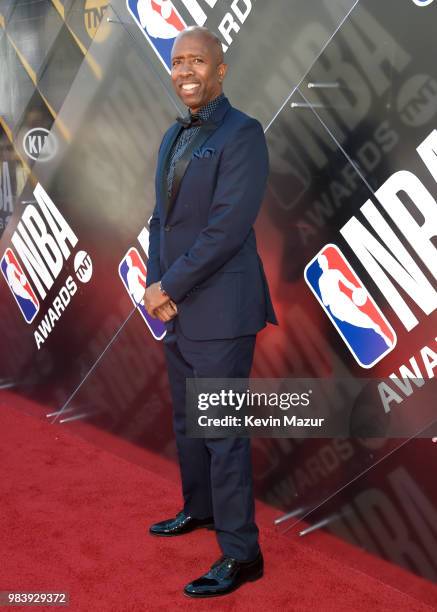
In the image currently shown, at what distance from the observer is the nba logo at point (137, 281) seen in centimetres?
288

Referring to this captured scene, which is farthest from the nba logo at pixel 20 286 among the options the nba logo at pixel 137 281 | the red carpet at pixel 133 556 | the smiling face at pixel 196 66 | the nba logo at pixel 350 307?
the smiling face at pixel 196 66

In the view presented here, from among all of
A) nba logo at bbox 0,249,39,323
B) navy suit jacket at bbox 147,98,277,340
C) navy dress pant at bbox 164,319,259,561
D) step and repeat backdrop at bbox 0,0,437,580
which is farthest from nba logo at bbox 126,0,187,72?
nba logo at bbox 0,249,39,323

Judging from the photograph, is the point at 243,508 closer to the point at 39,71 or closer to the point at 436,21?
the point at 436,21

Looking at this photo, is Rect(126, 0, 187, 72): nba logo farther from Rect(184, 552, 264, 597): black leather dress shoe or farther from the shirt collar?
Rect(184, 552, 264, 597): black leather dress shoe

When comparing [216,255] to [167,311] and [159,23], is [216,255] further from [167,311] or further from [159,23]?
[159,23]

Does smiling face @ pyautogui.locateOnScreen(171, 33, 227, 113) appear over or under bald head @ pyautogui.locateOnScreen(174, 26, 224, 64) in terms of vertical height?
under

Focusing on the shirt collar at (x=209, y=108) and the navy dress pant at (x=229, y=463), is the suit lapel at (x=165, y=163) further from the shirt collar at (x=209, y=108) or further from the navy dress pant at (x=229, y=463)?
the navy dress pant at (x=229, y=463)

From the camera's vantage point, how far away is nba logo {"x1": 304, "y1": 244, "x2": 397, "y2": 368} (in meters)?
2.09

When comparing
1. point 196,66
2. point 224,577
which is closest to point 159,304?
point 196,66

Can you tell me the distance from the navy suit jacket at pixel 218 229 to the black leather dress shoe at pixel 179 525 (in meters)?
0.70

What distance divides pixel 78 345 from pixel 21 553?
50.3 inches

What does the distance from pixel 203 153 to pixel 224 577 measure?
1131 millimetres

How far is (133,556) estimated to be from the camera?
2.14 metres

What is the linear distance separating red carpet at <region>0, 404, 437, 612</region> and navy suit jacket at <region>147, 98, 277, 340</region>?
2.31 feet
